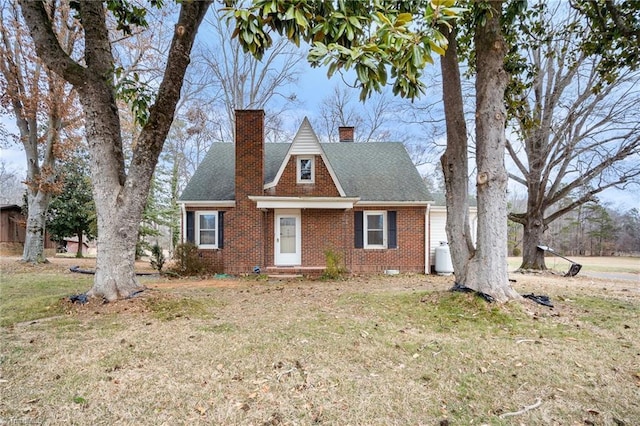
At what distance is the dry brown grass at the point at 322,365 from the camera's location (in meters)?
2.47

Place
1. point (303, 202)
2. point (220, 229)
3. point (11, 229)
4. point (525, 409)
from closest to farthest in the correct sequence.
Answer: point (525, 409) < point (303, 202) < point (220, 229) < point (11, 229)

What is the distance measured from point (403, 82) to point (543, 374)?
321 centimetres

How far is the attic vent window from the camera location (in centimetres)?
1159

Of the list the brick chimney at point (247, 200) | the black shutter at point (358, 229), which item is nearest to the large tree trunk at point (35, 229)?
the brick chimney at point (247, 200)

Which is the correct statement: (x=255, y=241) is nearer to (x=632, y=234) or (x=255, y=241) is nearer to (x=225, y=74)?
(x=225, y=74)

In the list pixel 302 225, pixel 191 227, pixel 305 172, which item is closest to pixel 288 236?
pixel 302 225

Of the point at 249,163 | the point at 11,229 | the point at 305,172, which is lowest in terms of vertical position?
the point at 11,229

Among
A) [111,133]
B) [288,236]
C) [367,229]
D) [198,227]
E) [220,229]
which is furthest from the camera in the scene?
[367,229]

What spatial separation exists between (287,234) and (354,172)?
412cm

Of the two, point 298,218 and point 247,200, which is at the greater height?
point 247,200

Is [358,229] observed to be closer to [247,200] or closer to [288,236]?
[288,236]

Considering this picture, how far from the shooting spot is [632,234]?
34406 millimetres

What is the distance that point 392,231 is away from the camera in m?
11.9

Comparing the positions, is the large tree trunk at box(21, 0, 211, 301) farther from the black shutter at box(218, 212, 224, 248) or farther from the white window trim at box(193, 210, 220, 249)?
the white window trim at box(193, 210, 220, 249)
